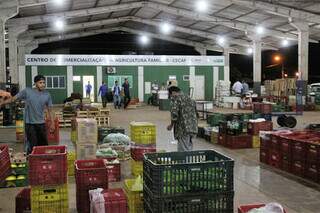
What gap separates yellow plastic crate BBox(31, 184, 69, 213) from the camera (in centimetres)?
482

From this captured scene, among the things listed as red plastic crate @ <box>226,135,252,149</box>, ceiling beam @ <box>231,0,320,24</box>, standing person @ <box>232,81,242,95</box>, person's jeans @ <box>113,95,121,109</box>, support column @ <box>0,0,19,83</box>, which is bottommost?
red plastic crate @ <box>226,135,252,149</box>

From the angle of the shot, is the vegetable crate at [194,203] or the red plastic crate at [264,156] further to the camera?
the red plastic crate at [264,156]

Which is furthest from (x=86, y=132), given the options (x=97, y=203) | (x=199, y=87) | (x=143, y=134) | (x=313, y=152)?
(x=199, y=87)

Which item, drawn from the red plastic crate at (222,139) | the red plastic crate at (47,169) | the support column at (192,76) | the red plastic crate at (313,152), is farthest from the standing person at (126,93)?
the red plastic crate at (47,169)

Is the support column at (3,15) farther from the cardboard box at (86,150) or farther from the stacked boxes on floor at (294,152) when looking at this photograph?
the stacked boxes on floor at (294,152)

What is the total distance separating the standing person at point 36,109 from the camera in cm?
716

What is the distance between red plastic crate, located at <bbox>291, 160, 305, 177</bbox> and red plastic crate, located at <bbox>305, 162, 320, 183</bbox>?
0.11 metres

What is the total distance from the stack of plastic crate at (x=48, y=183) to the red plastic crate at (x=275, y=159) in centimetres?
446

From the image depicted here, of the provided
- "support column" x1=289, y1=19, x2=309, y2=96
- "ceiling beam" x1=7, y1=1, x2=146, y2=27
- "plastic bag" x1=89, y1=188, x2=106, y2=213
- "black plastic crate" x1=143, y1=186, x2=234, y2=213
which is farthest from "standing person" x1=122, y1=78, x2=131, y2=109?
"black plastic crate" x1=143, y1=186, x2=234, y2=213

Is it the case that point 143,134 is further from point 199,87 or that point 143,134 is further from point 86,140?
point 199,87

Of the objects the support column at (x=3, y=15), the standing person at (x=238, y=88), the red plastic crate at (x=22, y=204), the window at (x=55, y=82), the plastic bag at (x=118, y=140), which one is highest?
the support column at (x=3, y=15)

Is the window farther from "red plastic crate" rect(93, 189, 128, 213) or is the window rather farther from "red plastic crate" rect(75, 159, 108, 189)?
"red plastic crate" rect(93, 189, 128, 213)

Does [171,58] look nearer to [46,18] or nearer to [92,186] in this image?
[46,18]

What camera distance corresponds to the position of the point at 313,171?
695 centimetres
